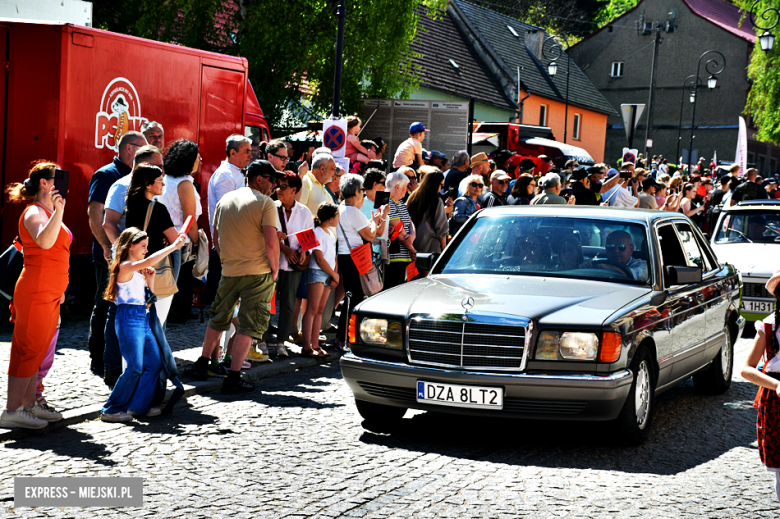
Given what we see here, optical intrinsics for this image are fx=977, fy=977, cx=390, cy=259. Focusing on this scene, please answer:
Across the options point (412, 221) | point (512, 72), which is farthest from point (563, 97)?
point (412, 221)

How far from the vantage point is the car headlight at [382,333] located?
21.7ft

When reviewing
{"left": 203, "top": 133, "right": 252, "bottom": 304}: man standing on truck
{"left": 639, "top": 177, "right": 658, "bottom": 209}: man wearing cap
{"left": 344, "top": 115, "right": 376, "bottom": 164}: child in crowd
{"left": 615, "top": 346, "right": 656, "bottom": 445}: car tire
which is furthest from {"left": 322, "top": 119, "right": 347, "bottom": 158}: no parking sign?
{"left": 615, "top": 346, "right": 656, "bottom": 445}: car tire

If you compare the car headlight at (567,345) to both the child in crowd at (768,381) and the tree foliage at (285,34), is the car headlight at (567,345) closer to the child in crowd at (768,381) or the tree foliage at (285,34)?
the child in crowd at (768,381)

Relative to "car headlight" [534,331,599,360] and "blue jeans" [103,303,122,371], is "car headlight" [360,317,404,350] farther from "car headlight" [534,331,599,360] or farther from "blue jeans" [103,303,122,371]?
"blue jeans" [103,303,122,371]

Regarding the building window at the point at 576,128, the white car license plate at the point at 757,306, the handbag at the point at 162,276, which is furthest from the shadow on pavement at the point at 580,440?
the building window at the point at 576,128

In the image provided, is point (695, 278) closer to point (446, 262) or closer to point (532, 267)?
point (532, 267)

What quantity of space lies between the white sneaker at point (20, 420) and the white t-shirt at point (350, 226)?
418 cm

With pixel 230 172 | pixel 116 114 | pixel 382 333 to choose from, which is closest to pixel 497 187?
pixel 230 172

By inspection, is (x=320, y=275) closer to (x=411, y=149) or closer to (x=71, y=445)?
(x=71, y=445)

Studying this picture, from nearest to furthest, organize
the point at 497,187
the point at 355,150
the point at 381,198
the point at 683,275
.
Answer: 1. the point at 683,275
2. the point at 381,198
3. the point at 497,187
4. the point at 355,150

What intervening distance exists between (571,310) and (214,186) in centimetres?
481

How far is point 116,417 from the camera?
701 centimetres

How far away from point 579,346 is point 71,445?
11.0 feet

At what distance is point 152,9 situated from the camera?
1948cm
